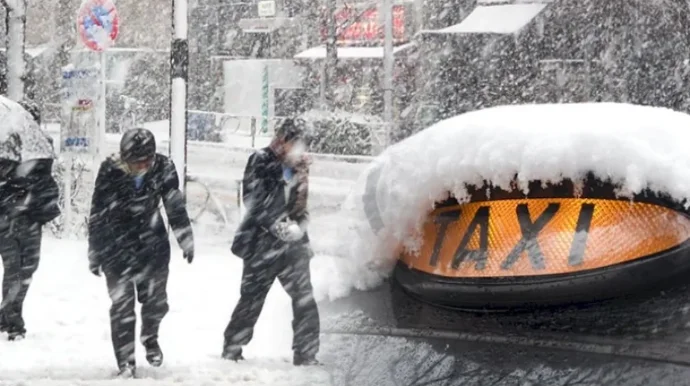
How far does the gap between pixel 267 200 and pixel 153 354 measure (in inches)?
51.9

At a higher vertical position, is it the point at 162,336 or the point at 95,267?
the point at 95,267

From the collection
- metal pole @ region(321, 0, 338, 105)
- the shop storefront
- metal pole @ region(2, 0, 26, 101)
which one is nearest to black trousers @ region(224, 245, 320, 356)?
metal pole @ region(2, 0, 26, 101)

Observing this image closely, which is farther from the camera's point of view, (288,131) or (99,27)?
(99,27)

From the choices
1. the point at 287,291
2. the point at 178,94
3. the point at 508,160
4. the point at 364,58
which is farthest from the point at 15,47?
the point at 364,58

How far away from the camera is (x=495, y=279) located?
4.73ft

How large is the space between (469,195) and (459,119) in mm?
201

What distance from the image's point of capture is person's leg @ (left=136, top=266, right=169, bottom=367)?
23.0ft

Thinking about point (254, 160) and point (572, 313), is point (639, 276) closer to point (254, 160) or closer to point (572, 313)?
point (572, 313)

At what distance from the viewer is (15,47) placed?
42.0 ft

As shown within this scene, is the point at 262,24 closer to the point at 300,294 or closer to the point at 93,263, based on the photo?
the point at 93,263

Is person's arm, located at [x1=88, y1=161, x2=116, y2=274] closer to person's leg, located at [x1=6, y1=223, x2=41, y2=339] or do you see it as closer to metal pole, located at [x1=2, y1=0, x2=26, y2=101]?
person's leg, located at [x1=6, y1=223, x2=41, y2=339]

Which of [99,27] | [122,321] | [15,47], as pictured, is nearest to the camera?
[122,321]

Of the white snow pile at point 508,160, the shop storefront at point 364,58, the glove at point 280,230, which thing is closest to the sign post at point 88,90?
the glove at point 280,230

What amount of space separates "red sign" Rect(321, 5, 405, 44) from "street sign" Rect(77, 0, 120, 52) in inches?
761
